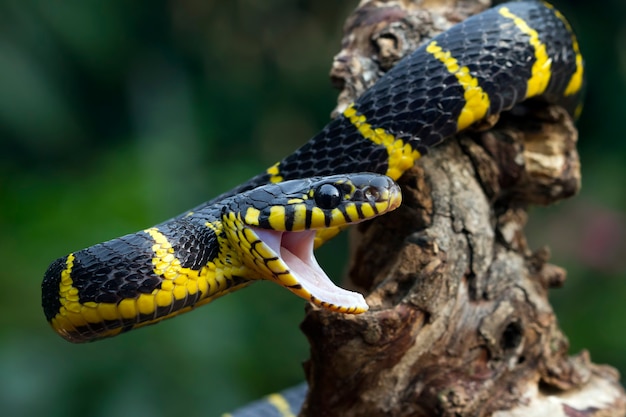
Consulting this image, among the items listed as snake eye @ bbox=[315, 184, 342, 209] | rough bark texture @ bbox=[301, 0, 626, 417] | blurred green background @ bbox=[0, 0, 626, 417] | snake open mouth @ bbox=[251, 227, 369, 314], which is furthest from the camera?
blurred green background @ bbox=[0, 0, 626, 417]

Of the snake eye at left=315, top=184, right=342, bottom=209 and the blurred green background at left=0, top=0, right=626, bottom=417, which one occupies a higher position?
the snake eye at left=315, top=184, right=342, bottom=209

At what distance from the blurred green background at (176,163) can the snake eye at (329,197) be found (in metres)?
2.85

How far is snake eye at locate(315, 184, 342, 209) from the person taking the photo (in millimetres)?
2652

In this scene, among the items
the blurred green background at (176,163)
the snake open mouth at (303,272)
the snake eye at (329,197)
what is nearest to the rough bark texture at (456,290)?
the snake open mouth at (303,272)

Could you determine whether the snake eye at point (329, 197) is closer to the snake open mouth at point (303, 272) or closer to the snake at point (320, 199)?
the snake at point (320, 199)

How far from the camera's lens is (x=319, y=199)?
267 cm

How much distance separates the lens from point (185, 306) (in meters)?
2.83

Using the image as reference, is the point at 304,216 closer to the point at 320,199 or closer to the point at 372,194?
the point at 320,199

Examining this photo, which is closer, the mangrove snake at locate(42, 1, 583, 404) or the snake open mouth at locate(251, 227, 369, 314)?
the snake open mouth at locate(251, 227, 369, 314)

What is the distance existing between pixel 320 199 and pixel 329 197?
0.04 meters

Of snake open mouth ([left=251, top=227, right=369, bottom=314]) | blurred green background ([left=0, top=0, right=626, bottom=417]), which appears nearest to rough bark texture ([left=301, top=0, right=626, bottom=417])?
snake open mouth ([left=251, top=227, right=369, bottom=314])

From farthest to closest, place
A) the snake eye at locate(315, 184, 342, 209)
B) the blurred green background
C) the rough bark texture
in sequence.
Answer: the blurred green background → the rough bark texture → the snake eye at locate(315, 184, 342, 209)

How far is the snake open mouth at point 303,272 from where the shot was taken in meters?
2.54

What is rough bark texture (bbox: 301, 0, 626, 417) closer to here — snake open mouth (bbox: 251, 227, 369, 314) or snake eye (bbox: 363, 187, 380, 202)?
snake open mouth (bbox: 251, 227, 369, 314)
